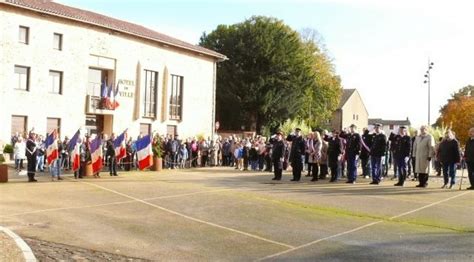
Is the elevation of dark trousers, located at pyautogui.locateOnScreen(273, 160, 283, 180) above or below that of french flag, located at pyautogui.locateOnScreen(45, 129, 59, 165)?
below

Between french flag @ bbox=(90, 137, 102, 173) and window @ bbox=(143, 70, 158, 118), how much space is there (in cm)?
2201

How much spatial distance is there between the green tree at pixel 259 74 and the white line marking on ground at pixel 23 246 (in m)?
47.2

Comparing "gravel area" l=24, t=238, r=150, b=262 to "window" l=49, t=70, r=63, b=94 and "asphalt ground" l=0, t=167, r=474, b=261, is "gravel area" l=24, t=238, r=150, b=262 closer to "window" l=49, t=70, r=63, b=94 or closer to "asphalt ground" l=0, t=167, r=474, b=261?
"asphalt ground" l=0, t=167, r=474, b=261

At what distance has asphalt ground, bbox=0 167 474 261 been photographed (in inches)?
343

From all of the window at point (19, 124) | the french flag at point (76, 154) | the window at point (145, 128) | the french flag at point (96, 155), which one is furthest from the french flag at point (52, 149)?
the window at point (145, 128)

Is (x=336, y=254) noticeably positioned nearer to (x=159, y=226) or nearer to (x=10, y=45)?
(x=159, y=226)

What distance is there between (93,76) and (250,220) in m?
31.0

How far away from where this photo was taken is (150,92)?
4391 cm

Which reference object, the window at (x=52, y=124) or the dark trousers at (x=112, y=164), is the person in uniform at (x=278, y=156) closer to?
the dark trousers at (x=112, y=164)

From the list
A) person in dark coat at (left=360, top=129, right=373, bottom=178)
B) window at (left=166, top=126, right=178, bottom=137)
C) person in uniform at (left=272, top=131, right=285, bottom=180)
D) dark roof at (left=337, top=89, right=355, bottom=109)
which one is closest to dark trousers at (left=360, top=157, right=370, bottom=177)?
person in dark coat at (left=360, top=129, right=373, bottom=178)

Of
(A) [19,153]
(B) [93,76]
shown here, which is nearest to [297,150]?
(A) [19,153]

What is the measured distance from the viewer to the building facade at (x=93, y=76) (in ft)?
113

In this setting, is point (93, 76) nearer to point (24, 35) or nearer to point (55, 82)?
point (55, 82)

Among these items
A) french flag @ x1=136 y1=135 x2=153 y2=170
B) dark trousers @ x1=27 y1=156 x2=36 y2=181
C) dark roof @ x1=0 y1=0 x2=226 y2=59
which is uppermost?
dark roof @ x1=0 y1=0 x2=226 y2=59
